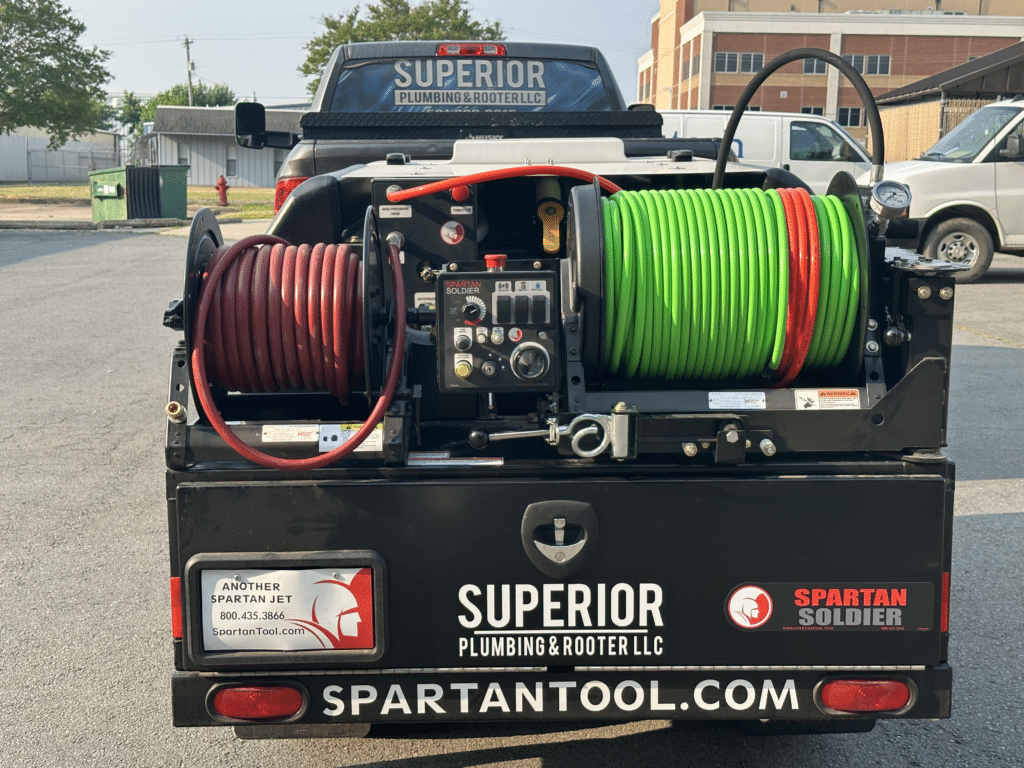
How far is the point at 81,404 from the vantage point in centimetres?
835

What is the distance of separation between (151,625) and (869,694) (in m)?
2.93

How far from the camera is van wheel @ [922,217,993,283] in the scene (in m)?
14.5

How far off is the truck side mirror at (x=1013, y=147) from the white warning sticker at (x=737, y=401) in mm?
12774

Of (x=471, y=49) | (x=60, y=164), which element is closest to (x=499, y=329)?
(x=471, y=49)

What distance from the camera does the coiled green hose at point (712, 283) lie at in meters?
2.92

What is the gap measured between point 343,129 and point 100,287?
10508mm

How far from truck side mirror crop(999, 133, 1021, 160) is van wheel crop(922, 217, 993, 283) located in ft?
3.05

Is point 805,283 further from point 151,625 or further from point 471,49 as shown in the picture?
point 471,49

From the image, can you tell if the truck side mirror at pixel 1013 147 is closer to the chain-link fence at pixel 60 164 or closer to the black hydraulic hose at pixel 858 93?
the black hydraulic hose at pixel 858 93

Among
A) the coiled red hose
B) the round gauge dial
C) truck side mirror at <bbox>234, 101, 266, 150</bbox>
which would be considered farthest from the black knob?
truck side mirror at <bbox>234, 101, 266, 150</bbox>

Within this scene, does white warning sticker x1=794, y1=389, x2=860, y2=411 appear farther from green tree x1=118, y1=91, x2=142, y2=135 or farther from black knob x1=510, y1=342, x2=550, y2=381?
green tree x1=118, y1=91, x2=142, y2=135

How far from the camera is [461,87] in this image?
6918 mm

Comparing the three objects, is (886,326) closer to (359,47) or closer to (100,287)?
(359,47)

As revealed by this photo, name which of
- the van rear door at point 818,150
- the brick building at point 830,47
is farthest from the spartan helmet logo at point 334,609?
the brick building at point 830,47
